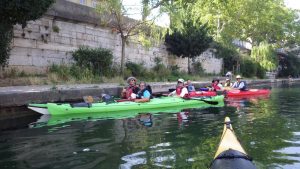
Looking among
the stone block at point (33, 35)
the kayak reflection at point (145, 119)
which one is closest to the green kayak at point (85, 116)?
the kayak reflection at point (145, 119)

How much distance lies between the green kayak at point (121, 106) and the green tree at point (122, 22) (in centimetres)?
568

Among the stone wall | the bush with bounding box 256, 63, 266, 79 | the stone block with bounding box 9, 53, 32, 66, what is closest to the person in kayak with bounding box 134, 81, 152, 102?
the stone wall

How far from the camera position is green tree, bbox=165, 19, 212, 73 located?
25.5 metres

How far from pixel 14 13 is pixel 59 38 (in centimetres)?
578

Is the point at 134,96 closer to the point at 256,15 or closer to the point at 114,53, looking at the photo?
the point at 114,53

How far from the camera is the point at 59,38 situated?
17.1 meters

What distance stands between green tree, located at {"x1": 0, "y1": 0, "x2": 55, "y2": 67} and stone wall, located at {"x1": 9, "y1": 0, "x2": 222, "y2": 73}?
1.75 m

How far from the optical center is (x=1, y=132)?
8.62 metres

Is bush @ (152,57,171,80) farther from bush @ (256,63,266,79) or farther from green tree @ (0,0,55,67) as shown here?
bush @ (256,63,266,79)

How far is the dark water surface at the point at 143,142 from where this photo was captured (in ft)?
19.5

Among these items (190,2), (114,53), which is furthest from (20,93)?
(190,2)

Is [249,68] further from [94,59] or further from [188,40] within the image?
[94,59]

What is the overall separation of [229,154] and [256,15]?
1388 inches

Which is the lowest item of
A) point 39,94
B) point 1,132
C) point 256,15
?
point 1,132
